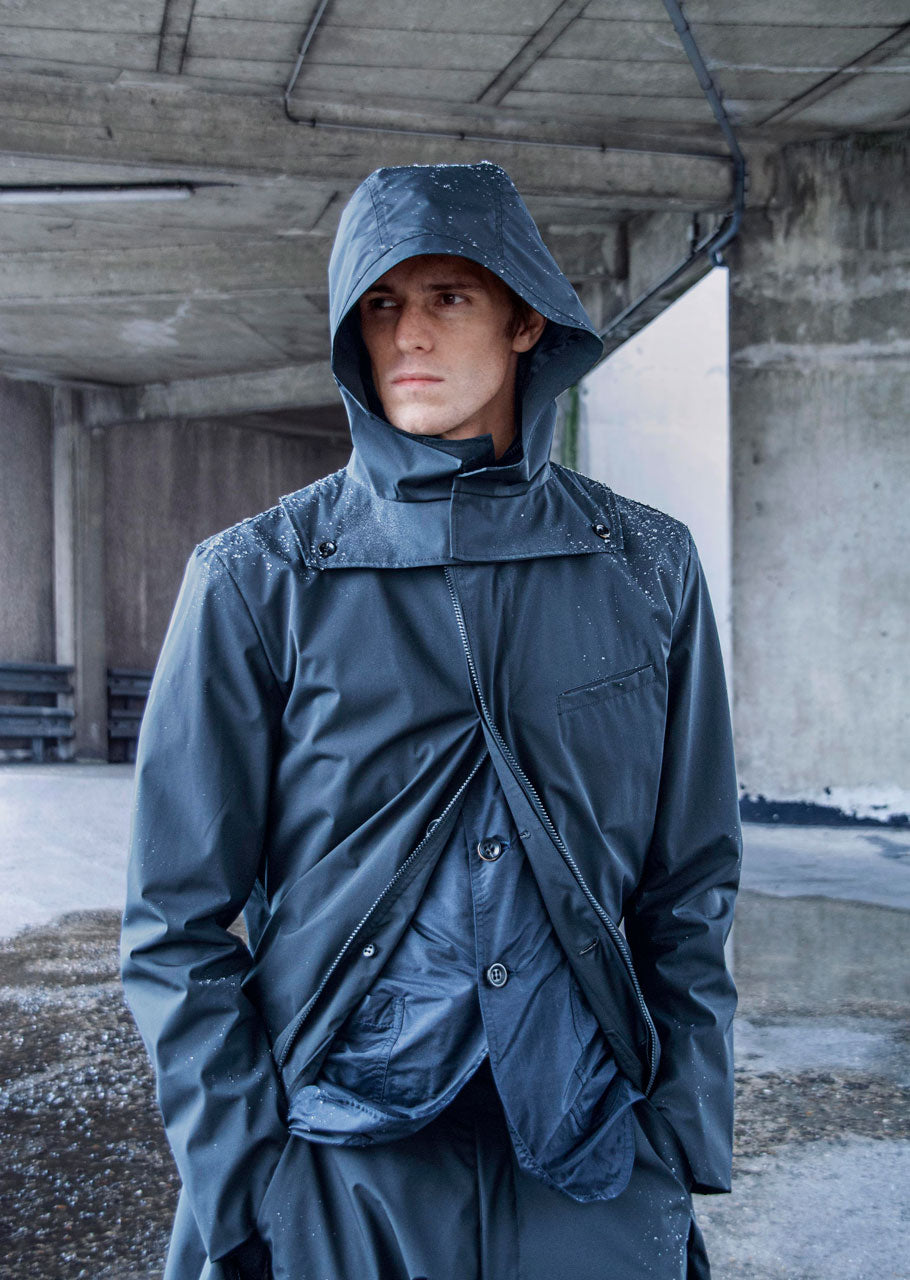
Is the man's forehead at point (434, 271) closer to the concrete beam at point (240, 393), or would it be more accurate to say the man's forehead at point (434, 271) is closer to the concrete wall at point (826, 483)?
the concrete wall at point (826, 483)

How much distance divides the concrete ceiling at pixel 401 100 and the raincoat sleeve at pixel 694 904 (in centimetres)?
540

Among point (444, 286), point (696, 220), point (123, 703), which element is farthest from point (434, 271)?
point (123, 703)

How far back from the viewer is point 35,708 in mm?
13656

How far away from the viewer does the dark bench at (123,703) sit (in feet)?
47.7

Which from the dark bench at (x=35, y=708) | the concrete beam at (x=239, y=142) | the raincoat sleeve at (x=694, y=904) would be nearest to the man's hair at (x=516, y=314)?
the raincoat sleeve at (x=694, y=904)

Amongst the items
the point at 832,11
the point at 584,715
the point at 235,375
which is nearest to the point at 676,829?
the point at 584,715

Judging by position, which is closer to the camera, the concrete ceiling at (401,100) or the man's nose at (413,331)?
the man's nose at (413,331)

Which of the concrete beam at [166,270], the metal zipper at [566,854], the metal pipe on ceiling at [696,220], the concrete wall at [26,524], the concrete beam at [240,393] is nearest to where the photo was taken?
the metal zipper at [566,854]

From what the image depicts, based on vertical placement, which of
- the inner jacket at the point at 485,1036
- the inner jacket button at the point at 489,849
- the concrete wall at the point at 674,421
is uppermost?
the concrete wall at the point at 674,421

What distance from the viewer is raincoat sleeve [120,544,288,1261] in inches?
46.9

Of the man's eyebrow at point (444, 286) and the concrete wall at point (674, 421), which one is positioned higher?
the concrete wall at point (674, 421)

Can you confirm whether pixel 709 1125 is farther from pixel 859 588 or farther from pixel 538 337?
pixel 859 588

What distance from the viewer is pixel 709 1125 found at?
1312mm

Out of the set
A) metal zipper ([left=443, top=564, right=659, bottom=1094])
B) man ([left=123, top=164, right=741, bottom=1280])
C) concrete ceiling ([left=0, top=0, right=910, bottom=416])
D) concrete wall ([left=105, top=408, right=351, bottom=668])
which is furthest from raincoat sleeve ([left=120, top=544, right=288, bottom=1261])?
concrete wall ([left=105, top=408, right=351, bottom=668])
